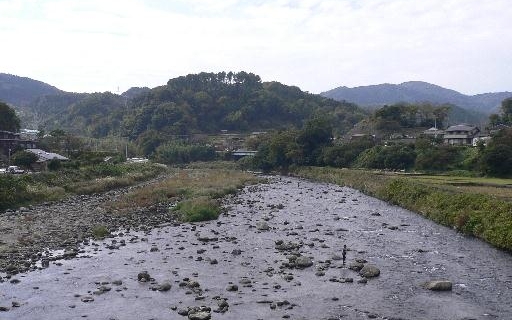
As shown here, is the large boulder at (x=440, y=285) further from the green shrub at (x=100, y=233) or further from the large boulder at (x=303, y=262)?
the green shrub at (x=100, y=233)

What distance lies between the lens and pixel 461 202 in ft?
105

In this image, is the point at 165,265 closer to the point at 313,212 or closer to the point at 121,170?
the point at 313,212

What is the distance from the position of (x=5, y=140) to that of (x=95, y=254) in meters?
54.4

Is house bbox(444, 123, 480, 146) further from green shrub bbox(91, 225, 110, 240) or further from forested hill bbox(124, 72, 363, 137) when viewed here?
green shrub bbox(91, 225, 110, 240)

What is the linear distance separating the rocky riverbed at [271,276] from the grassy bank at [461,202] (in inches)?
39.5

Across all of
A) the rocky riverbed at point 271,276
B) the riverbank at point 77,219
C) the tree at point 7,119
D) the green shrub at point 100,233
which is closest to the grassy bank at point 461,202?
the rocky riverbed at point 271,276

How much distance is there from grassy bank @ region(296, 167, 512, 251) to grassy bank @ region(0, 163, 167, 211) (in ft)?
104

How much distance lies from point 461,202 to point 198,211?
1901cm

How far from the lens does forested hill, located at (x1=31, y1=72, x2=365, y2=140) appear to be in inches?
5684

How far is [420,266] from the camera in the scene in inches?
867

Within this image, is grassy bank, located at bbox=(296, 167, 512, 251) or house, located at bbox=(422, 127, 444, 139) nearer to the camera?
grassy bank, located at bbox=(296, 167, 512, 251)

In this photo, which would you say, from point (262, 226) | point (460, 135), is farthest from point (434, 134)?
point (262, 226)

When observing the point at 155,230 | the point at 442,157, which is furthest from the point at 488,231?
the point at 442,157

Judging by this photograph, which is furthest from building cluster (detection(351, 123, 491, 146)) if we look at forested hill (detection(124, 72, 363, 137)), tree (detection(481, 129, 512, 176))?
forested hill (detection(124, 72, 363, 137))
